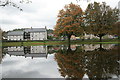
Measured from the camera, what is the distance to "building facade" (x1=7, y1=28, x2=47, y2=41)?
9119 cm

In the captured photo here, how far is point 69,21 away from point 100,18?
9419 mm

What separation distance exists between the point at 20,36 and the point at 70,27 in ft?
177

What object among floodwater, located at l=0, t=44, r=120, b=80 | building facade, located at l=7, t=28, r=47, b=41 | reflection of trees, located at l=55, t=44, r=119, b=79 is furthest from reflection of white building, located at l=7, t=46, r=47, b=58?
building facade, located at l=7, t=28, r=47, b=41

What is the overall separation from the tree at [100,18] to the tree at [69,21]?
137 inches

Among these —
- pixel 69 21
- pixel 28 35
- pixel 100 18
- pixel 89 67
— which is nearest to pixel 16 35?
pixel 28 35

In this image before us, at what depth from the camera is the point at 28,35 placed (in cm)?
9506

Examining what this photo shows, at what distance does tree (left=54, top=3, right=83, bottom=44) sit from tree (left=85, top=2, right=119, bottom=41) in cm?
349

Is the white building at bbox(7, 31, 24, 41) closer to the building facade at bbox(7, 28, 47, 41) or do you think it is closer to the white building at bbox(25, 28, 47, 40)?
the building facade at bbox(7, 28, 47, 41)

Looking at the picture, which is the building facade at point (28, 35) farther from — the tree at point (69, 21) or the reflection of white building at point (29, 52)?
the reflection of white building at point (29, 52)

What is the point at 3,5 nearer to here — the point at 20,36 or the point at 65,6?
the point at 65,6

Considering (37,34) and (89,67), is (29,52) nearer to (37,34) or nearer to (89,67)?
(89,67)

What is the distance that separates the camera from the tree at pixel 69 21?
42.5 meters

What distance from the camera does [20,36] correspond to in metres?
91.5

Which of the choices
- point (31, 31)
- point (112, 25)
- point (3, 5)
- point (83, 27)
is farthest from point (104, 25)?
point (31, 31)
